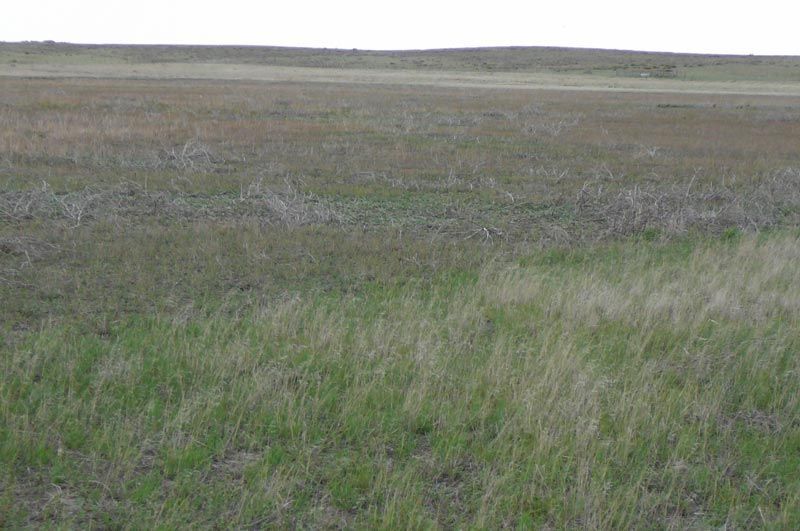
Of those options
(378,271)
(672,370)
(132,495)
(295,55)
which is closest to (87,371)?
(132,495)

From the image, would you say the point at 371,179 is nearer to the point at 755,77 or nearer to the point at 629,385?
the point at 629,385

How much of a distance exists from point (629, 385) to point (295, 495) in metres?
2.87

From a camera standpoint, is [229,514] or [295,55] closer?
[229,514]

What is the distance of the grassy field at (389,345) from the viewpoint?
4.35 metres

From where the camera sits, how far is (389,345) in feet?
21.0

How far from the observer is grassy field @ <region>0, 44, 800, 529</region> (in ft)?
14.3

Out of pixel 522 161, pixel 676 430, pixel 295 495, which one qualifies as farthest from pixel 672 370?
pixel 522 161

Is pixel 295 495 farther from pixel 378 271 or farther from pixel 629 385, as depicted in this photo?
pixel 378 271

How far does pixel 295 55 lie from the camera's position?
335 ft

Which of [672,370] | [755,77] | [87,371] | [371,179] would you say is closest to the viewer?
[87,371]

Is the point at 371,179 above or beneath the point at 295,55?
beneath

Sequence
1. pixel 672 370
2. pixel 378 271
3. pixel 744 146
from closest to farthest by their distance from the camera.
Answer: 1. pixel 672 370
2. pixel 378 271
3. pixel 744 146

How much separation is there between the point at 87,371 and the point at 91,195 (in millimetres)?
7096

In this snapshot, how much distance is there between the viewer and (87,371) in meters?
5.66
